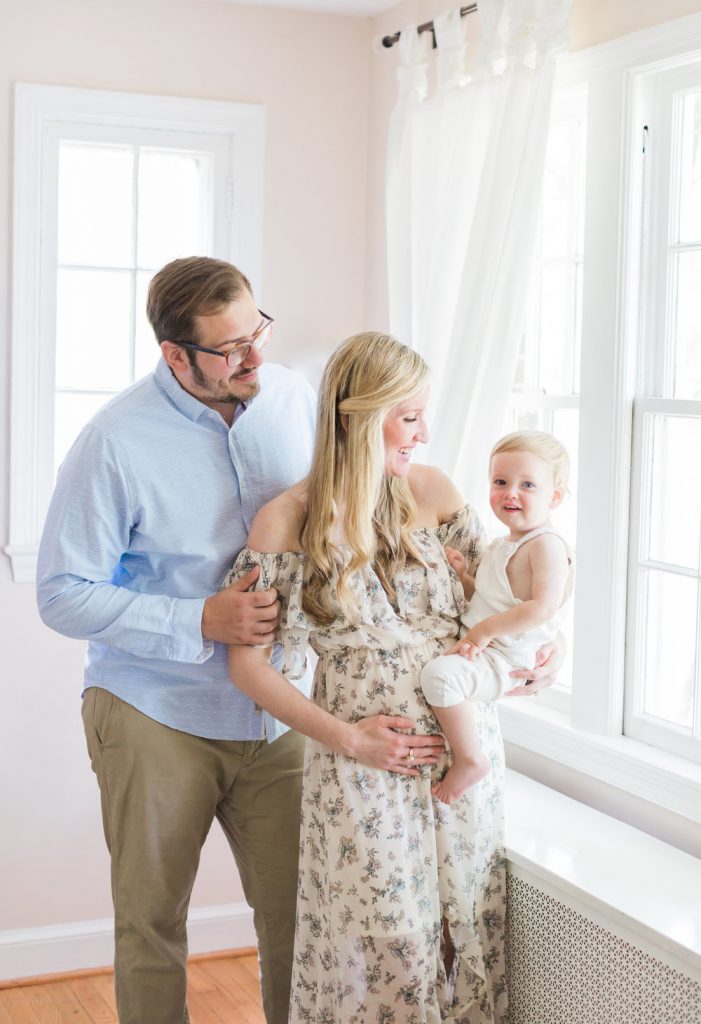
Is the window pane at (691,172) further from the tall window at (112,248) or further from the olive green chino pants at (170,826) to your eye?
the tall window at (112,248)

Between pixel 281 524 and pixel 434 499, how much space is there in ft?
1.00

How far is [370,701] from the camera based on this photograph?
2.05 meters

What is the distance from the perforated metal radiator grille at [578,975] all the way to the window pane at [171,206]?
6.89 ft

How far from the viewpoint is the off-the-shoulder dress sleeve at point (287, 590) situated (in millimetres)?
2049

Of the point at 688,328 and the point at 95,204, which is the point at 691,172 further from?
the point at 95,204

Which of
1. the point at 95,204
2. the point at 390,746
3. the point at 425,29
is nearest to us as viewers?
the point at 390,746

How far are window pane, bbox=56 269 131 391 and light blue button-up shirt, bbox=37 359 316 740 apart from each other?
112cm

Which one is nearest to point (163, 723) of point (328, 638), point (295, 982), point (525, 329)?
point (328, 638)

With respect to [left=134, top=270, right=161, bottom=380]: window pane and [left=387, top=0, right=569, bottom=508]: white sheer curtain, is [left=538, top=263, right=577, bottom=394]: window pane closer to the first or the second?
[left=387, top=0, right=569, bottom=508]: white sheer curtain

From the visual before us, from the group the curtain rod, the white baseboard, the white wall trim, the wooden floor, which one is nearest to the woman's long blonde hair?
the white wall trim

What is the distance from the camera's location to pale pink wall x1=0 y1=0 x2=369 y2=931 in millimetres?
3197

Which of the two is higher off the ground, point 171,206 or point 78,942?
point 171,206

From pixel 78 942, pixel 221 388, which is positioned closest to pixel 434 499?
pixel 221 388

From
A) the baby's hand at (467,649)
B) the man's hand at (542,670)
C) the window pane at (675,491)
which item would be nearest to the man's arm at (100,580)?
the baby's hand at (467,649)
